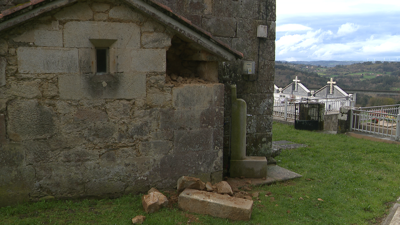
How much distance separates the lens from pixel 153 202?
16.2ft

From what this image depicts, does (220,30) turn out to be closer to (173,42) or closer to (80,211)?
(173,42)

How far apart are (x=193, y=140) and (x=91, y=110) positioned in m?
1.76

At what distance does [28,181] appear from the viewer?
5039 mm

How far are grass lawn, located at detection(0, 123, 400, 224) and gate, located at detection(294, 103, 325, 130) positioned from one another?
18.6ft

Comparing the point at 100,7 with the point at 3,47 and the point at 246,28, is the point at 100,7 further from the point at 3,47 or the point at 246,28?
the point at 246,28

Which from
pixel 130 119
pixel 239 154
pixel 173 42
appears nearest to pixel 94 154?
pixel 130 119

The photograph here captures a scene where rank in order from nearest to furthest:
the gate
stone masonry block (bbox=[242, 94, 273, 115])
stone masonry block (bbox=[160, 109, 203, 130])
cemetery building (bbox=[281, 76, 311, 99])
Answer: stone masonry block (bbox=[160, 109, 203, 130]) < stone masonry block (bbox=[242, 94, 273, 115]) < the gate < cemetery building (bbox=[281, 76, 311, 99])

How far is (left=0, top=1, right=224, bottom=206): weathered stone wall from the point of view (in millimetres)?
4883

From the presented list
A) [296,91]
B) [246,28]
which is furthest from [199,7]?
[296,91]

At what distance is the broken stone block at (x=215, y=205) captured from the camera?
16.2ft

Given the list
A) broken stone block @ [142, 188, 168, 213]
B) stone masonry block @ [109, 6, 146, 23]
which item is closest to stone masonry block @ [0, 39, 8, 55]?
stone masonry block @ [109, 6, 146, 23]

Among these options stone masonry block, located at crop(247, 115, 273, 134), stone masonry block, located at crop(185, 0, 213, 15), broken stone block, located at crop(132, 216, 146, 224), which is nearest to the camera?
broken stone block, located at crop(132, 216, 146, 224)

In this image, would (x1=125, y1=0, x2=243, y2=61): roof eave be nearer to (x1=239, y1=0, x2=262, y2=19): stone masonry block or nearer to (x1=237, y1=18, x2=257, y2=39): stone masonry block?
(x1=237, y1=18, x2=257, y2=39): stone masonry block

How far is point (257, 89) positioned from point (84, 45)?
4.13 metres
